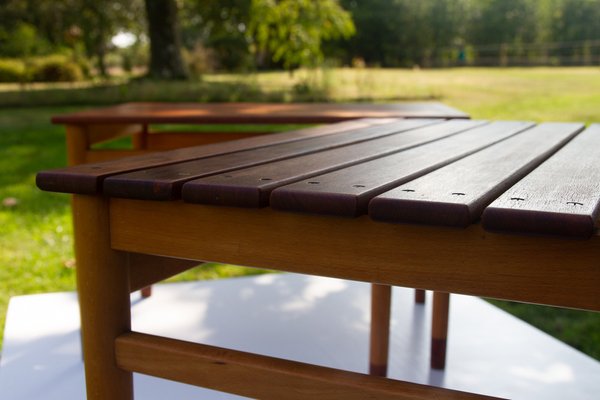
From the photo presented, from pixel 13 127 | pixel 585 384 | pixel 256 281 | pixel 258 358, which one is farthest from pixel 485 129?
pixel 13 127

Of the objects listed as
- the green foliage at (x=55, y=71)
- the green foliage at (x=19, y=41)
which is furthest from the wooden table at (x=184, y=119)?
the green foliage at (x=19, y=41)

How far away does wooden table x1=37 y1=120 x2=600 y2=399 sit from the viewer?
92 cm

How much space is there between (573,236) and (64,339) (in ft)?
6.29

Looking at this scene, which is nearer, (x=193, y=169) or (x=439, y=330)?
(x=193, y=169)

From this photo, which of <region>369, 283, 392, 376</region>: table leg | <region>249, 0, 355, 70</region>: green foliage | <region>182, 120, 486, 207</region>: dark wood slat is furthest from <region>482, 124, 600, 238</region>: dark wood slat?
<region>249, 0, 355, 70</region>: green foliage

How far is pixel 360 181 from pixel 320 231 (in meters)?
0.10

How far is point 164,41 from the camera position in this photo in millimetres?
11297

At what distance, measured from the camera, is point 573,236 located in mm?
842

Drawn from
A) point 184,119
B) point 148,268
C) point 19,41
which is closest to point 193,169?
point 148,268

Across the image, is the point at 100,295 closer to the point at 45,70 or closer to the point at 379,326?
the point at 379,326

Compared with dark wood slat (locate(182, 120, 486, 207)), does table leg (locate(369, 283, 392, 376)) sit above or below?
below

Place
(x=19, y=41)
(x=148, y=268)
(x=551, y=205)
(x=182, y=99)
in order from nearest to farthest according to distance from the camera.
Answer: (x=551, y=205) → (x=148, y=268) → (x=182, y=99) → (x=19, y=41)

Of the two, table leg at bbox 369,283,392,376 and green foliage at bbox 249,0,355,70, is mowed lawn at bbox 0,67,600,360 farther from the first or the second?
table leg at bbox 369,283,392,376

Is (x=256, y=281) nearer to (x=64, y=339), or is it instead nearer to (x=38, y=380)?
(x=64, y=339)
